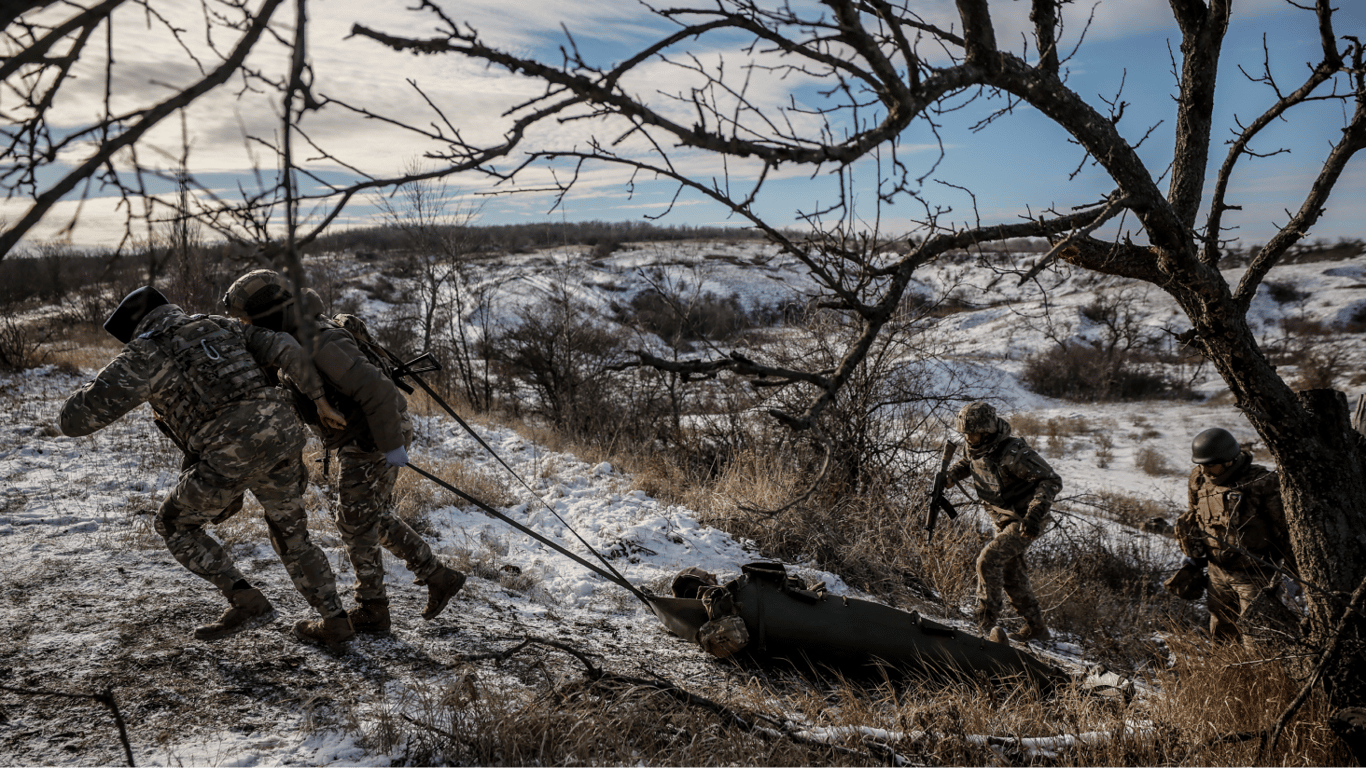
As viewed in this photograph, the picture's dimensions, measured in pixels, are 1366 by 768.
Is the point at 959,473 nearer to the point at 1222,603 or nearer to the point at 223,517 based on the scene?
the point at 1222,603

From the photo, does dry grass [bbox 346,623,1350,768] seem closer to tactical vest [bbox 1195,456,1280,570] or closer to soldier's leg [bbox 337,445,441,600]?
soldier's leg [bbox 337,445,441,600]

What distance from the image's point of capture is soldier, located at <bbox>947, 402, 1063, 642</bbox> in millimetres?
5098

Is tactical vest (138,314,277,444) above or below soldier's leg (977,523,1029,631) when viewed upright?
above

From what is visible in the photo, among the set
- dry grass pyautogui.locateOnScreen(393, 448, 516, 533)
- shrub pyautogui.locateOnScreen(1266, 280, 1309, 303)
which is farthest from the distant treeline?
dry grass pyautogui.locateOnScreen(393, 448, 516, 533)

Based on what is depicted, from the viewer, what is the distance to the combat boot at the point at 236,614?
328cm

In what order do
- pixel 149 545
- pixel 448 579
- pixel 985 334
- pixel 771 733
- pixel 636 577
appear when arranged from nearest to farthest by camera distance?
pixel 771 733 → pixel 448 579 → pixel 149 545 → pixel 636 577 → pixel 985 334

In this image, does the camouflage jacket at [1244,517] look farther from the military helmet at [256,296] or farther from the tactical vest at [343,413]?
the military helmet at [256,296]

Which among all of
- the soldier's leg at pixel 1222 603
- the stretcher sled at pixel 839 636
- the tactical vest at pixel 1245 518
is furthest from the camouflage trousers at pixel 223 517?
the soldier's leg at pixel 1222 603

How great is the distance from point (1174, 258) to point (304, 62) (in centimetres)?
341

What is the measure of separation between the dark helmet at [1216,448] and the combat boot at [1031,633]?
176 centimetres

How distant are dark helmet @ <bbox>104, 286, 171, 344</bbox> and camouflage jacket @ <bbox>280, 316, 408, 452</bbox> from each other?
744mm

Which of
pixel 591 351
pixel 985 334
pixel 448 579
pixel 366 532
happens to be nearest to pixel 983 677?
pixel 448 579

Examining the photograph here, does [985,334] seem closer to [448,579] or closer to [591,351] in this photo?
[591,351]

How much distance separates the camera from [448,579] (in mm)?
3801
